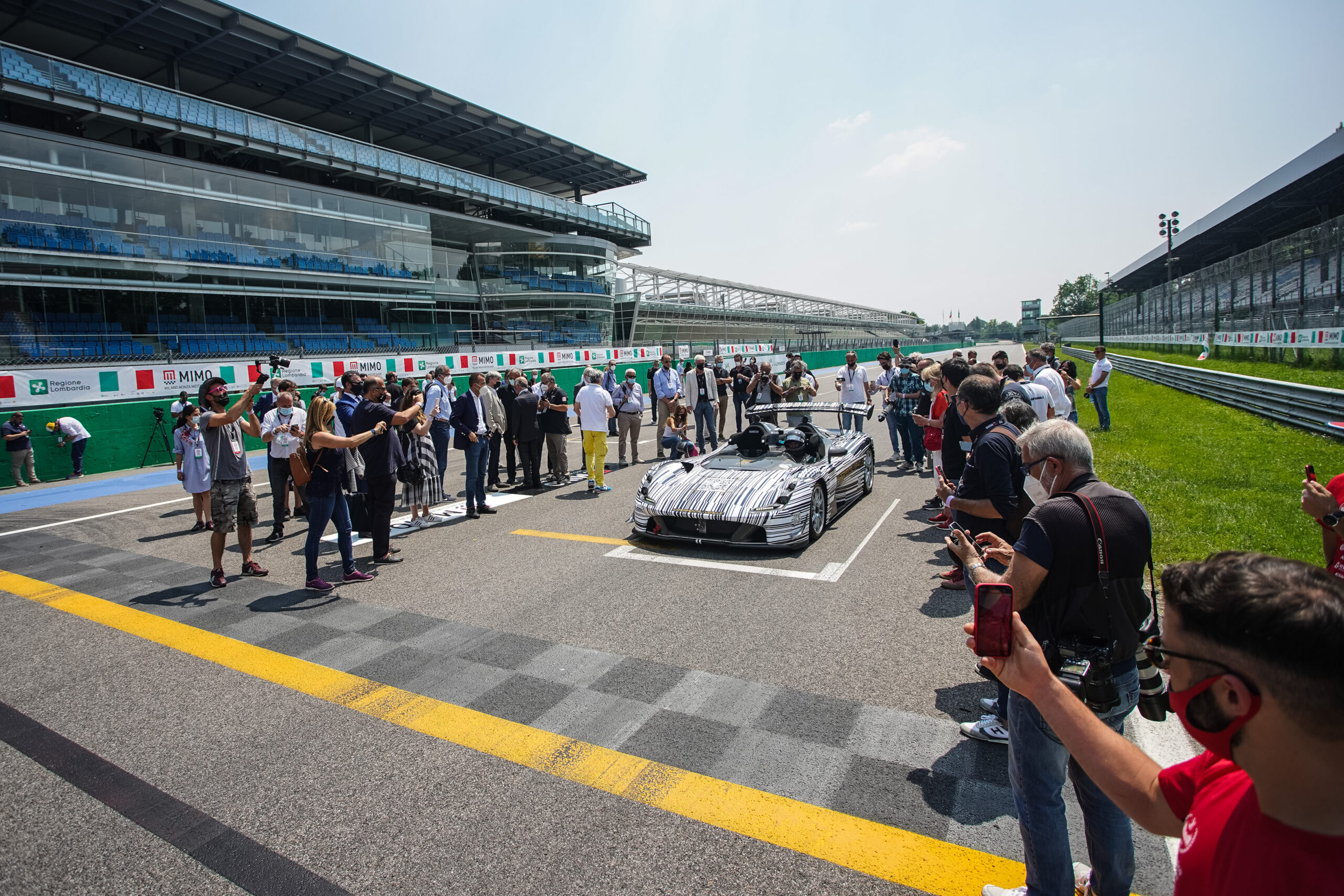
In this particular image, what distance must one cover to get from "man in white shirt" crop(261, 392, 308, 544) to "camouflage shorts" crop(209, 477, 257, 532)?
1.65 meters

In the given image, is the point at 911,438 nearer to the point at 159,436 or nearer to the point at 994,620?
the point at 994,620

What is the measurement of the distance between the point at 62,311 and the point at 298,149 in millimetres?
13089

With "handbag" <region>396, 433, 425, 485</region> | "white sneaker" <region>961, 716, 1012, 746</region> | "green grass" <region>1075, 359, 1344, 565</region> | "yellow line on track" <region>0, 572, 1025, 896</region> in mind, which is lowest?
"yellow line on track" <region>0, 572, 1025, 896</region>

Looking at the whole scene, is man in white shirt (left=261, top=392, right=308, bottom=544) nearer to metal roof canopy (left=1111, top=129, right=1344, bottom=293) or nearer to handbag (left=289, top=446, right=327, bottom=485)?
handbag (left=289, top=446, right=327, bottom=485)

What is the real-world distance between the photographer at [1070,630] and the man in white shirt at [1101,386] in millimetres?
13199

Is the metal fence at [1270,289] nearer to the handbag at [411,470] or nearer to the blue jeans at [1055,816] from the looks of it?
the blue jeans at [1055,816]

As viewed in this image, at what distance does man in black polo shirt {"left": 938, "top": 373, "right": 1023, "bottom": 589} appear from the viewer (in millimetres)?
3959

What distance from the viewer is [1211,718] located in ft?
3.91

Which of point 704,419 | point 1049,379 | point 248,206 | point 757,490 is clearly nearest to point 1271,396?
point 1049,379

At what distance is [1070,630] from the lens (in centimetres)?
237

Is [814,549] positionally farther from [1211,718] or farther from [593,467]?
[1211,718]

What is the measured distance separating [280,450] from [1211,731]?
9.41 meters

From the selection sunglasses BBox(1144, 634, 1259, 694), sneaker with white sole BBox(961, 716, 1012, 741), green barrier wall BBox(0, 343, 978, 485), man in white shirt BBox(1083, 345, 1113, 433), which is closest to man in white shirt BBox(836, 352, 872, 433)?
man in white shirt BBox(1083, 345, 1113, 433)

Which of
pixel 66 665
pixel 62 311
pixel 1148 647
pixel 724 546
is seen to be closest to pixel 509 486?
pixel 724 546
